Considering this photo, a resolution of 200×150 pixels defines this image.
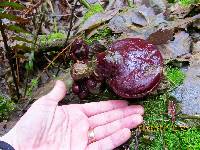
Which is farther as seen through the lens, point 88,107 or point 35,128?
point 88,107

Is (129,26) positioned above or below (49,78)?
above

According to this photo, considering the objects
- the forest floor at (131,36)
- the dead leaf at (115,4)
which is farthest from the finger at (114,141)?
the dead leaf at (115,4)

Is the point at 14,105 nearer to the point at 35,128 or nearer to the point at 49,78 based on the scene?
the point at 49,78

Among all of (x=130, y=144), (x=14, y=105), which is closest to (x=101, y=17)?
(x=14, y=105)

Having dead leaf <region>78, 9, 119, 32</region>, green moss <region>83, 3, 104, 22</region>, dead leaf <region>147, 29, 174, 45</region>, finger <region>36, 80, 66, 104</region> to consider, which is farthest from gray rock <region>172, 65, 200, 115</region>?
green moss <region>83, 3, 104, 22</region>

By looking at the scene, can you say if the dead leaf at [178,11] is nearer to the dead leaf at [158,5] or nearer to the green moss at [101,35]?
the dead leaf at [158,5]

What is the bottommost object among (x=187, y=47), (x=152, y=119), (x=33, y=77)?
(x=33, y=77)

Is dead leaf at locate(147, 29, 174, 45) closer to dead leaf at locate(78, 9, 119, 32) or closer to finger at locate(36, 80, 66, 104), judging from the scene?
dead leaf at locate(78, 9, 119, 32)
